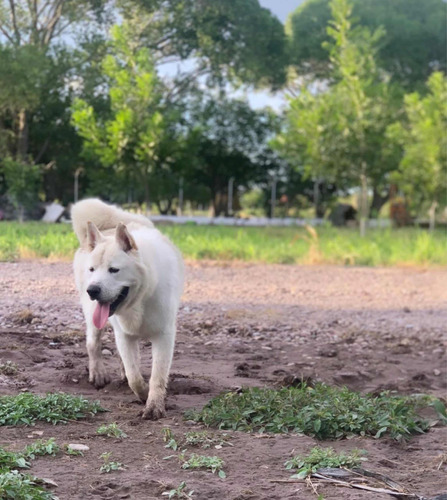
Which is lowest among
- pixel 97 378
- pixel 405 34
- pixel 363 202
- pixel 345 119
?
pixel 97 378

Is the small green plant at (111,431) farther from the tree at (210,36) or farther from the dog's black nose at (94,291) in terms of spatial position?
the tree at (210,36)

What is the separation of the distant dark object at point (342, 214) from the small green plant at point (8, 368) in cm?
570

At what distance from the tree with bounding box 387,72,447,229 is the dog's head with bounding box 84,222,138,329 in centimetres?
794

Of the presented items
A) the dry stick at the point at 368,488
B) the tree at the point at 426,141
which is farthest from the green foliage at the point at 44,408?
A: the tree at the point at 426,141

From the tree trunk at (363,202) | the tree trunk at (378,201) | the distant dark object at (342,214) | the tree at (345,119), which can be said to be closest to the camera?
the tree at (345,119)

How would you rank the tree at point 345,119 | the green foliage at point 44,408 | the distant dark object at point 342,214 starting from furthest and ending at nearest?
the distant dark object at point 342,214 < the tree at point 345,119 < the green foliage at point 44,408

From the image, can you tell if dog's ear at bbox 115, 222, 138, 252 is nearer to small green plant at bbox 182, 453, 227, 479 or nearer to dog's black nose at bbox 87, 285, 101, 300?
dog's black nose at bbox 87, 285, 101, 300

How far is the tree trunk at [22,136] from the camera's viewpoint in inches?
174

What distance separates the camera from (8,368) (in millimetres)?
3432

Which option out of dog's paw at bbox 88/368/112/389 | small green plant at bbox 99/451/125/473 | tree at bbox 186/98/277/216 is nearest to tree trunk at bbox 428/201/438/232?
tree at bbox 186/98/277/216

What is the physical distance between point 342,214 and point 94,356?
6.04 m

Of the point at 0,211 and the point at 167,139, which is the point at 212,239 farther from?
the point at 0,211

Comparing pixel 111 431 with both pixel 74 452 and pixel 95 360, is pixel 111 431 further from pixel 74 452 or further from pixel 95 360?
pixel 95 360

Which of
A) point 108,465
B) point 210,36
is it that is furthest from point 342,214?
point 108,465
